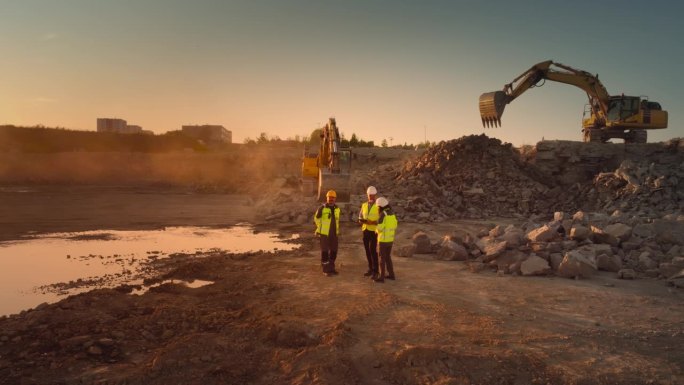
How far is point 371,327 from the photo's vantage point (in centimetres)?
600

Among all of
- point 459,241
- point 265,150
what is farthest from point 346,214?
point 265,150

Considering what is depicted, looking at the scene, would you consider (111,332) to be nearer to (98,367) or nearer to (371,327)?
(98,367)

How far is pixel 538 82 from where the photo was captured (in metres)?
21.1

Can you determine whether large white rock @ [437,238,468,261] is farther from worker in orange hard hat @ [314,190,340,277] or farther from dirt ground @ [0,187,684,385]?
worker in orange hard hat @ [314,190,340,277]

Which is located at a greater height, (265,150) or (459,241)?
(265,150)

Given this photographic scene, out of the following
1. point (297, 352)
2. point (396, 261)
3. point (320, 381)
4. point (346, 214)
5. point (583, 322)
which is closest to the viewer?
point (320, 381)

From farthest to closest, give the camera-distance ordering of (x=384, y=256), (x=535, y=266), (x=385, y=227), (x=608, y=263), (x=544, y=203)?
(x=544, y=203)
(x=608, y=263)
(x=535, y=266)
(x=384, y=256)
(x=385, y=227)

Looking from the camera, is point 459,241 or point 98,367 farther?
point 459,241

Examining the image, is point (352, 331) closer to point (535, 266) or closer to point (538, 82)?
point (535, 266)

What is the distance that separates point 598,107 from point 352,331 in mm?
21405

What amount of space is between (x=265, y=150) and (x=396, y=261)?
29135 mm

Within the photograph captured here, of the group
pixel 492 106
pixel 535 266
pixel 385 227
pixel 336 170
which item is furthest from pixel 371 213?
pixel 492 106

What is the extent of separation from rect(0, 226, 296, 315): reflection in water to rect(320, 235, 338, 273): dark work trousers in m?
3.25

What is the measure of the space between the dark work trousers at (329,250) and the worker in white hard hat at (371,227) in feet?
1.99
